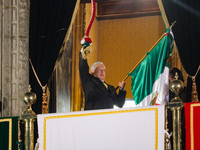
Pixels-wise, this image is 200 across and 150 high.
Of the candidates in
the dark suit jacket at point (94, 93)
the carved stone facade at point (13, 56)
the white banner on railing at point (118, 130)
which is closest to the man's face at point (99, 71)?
the dark suit jacket at point (94, 93)

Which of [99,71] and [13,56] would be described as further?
[13,56]

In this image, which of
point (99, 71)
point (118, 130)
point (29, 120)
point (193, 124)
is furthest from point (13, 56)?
point (193, 124)

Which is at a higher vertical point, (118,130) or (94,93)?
(94,93)

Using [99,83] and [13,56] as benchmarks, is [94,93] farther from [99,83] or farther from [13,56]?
[13,56]

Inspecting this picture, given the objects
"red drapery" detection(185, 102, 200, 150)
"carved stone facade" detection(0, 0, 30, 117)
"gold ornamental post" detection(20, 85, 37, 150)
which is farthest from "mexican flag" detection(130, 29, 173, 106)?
"gold ornamental post" detection(20, 85, 37, 150)

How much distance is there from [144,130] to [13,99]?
2677mm

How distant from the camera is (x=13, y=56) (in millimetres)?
4938

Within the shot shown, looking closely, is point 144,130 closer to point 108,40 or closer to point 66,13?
point 66,13

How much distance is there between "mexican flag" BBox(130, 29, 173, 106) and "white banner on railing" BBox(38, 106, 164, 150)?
1442 mm

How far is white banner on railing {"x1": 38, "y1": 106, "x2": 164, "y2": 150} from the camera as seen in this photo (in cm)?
300

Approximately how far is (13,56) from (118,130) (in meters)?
2.69

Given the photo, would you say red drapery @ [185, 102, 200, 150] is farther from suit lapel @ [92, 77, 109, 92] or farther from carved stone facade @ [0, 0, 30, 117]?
carved stone facade @ [0, 0, 30, 117]

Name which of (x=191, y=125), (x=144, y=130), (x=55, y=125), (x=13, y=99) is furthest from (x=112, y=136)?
(x=13, y=99)

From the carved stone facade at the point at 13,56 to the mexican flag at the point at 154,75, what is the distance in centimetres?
192
